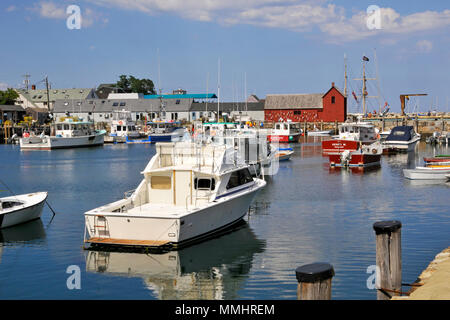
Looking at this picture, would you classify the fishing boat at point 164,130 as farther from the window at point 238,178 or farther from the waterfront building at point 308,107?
the window at point 238,178

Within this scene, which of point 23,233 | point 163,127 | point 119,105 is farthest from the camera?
point 119,105

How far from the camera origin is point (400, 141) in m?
61.8

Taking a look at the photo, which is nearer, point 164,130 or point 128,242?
point 128,242

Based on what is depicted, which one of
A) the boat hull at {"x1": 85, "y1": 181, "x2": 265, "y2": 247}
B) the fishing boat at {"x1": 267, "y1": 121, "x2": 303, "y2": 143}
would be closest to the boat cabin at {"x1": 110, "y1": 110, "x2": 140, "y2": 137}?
the fishing boat at {"x1": 267, "y1": 121, "x2": 303, "y2": 143}

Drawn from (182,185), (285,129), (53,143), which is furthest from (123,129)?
(182,185)

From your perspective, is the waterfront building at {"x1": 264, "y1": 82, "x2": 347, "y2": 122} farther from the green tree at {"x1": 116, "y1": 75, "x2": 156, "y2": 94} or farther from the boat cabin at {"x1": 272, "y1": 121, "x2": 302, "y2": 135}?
the green tree at {"x1": 116, "y1": 75, "x2": 156, "y2": 94}

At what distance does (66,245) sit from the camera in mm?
19531

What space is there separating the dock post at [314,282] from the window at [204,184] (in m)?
12.8

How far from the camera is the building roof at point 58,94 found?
135 metres

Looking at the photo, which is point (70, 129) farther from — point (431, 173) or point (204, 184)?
point (204, 184)

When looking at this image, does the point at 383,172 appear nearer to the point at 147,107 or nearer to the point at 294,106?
the point at 294,106

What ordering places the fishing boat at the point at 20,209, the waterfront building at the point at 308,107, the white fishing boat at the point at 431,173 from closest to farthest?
1. the fishing boat at the point at 20,209
2. the white fishing boat at the point at 431,173
3. the waterfront building at the point at 308,107

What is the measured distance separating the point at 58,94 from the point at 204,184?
12819 centimetres

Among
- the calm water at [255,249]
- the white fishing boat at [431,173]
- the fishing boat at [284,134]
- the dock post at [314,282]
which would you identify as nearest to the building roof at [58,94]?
the fishing boat at [284,134]
